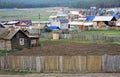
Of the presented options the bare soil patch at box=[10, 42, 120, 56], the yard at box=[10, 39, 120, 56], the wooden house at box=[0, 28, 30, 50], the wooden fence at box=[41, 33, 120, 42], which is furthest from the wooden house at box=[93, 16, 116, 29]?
the bare soil patch at box=[10, 42, 120, 56]

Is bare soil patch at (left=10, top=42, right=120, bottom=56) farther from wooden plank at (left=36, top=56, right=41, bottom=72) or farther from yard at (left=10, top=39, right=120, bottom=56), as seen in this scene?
wooden plank at (left=36, top=56, right=41, bottom=72)

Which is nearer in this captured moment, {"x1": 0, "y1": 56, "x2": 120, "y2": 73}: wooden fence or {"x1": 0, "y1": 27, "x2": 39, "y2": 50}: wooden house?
{"x1": 0, "y1": 56, "x2": 120, "y2": 73}: wooden fence

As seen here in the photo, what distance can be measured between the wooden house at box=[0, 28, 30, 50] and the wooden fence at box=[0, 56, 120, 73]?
50.0 feet

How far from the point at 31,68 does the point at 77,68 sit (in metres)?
3.58

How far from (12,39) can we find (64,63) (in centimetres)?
1778

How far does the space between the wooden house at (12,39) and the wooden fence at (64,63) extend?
15.3 meters

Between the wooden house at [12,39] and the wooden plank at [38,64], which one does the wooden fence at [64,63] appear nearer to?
the wooden plank at [38,64]

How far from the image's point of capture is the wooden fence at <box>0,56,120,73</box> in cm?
2533

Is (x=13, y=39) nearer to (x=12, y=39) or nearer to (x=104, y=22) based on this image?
(x=12, y=39)

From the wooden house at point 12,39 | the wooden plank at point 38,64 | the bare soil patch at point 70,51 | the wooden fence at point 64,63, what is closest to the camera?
the wooden fence at point 64,63

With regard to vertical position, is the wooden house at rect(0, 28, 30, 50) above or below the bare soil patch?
above

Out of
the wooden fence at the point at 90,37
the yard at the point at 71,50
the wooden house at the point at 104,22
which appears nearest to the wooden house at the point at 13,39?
the yard at the point at 71,50

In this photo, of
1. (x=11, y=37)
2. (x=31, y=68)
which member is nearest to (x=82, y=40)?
(x=11, y=37)

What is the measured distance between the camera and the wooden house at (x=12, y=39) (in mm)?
42000
